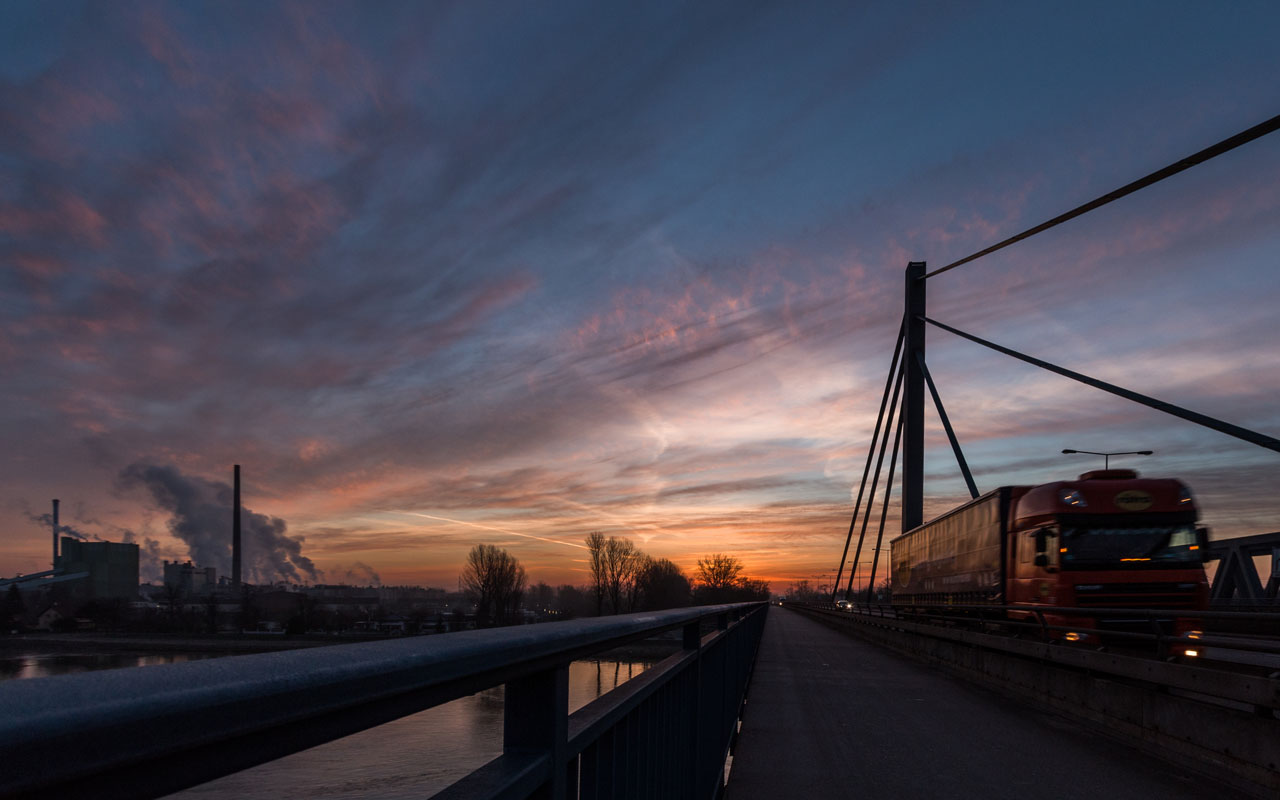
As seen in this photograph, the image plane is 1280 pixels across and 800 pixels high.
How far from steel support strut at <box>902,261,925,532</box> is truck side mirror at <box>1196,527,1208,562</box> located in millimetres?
19317

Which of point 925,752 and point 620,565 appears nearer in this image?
point 925,752

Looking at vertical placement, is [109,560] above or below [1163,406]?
below

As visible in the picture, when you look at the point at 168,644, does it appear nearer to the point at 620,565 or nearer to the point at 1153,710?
the point at 1153,710

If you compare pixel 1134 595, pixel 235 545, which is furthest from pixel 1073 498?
pixel 235 545

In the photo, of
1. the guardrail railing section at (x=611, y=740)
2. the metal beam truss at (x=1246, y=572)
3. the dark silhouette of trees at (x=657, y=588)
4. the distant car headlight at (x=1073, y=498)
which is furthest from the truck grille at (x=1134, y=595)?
the dark silhouette of trees at (x=657, y=588)

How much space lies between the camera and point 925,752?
891cm

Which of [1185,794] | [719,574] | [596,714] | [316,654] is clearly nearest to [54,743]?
[316,654]

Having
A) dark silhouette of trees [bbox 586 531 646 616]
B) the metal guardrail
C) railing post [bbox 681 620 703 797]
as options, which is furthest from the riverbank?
dark silhouette of trees [bbox 586 531 646 616]

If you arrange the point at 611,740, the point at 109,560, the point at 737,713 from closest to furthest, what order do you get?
the point at 611,740
the point at 737,713
the point at 109,560

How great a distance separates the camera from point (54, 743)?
2.25 ft

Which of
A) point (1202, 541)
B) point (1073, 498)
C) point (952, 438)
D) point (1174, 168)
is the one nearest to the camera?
point (1174, 168)

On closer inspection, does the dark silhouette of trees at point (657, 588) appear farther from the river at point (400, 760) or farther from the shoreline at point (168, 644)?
the river at point (400, 760)

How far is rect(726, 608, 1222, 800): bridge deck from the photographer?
7.36 meters

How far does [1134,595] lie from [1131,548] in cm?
84
